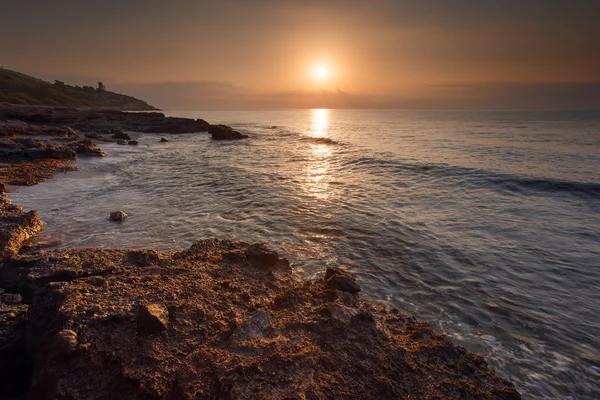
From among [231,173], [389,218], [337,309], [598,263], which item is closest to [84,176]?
[231,173]

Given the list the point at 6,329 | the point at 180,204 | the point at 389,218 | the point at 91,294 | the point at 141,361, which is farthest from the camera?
the point at 180,204

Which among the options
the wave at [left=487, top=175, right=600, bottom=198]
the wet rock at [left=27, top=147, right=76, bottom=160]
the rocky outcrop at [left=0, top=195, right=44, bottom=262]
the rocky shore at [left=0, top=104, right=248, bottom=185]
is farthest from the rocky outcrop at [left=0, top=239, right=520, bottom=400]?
the wet rock at [left=27, top=147, right=76, bottom=160]

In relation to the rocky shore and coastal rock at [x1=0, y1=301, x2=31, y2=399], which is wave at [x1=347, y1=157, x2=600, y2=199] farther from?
the rocky shore

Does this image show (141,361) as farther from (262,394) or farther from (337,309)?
(337,309)

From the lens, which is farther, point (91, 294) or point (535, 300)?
point (535, 300)

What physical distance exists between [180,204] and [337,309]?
1136 cm

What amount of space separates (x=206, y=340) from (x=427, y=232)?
31.4 feet

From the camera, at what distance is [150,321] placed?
160 inches

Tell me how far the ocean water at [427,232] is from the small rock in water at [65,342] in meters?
5.24

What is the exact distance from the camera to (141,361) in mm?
3662

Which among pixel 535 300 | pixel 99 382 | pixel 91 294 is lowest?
pixel 535 300

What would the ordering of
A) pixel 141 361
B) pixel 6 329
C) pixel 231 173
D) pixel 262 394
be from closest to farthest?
pixel 262 394 → pixel 141 361 → pixel 6 329 → pixel 231 173

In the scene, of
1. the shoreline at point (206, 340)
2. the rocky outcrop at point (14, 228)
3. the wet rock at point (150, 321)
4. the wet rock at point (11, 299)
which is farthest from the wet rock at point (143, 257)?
the rocky outcrop at point (14, 228)

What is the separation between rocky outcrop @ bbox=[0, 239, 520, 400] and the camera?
11.3 ft
